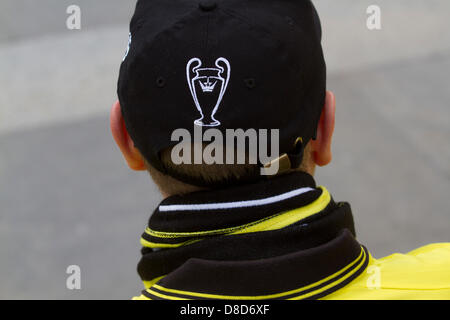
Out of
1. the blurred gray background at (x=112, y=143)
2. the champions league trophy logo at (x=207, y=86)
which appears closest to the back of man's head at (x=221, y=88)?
the champions league trophy logo at (x=207, y=86)

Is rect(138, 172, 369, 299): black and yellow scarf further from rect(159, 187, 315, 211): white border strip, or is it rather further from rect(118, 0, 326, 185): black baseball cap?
rect(118, 0, 326, 185): black baseball cap

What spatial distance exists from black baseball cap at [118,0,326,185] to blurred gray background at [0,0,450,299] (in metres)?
2.49

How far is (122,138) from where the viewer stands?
1528 mm

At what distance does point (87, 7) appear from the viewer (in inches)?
260

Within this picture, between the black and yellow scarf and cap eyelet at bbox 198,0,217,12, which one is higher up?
cap eyelet at bbox 198,0,217,12

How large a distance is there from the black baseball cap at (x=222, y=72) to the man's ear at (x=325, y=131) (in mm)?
93

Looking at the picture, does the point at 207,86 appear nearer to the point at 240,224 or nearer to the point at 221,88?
the point at 221,88

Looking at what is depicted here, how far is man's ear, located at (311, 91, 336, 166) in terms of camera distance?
1481 millimetres

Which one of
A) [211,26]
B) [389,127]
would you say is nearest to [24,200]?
[389,127]

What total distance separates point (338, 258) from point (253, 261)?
0.66 feet

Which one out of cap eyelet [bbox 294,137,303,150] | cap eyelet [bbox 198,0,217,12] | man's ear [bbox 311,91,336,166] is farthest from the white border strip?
cap eyelet [bbox 198,0,217,12]

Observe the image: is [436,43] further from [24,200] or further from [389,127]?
[24,200]

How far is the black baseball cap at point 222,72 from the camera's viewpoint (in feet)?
4.17
